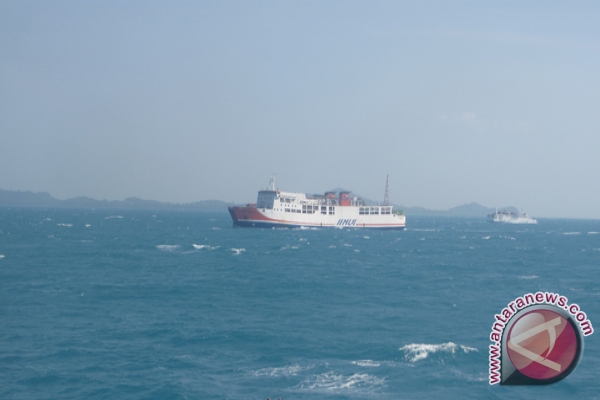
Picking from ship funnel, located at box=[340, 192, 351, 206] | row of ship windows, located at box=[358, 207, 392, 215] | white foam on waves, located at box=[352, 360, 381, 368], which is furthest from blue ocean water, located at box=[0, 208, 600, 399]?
row of ship windows, located at box=[358, 207, 392, 215]

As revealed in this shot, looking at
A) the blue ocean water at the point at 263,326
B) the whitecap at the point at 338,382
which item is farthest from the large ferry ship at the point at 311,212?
the whitecap at the point at 338,382

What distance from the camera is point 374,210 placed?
144m

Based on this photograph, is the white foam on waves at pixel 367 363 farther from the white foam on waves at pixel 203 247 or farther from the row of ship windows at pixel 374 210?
the row of ship windows at pixel 374 210

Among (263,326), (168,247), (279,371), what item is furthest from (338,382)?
(168,247)

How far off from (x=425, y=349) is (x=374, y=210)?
117 metres

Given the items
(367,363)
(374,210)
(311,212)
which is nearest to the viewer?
(367,363)

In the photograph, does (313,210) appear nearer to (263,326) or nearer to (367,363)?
(263,326)

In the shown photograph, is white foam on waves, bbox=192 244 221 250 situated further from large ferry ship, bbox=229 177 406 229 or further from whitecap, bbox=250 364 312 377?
whitecap, bbox=250 364 312 377

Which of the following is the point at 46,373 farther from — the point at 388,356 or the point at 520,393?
the point at 520,393

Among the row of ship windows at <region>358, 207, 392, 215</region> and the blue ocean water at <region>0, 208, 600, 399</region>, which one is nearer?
the blue ocean water at <region>0, 208, 600, 399</region>

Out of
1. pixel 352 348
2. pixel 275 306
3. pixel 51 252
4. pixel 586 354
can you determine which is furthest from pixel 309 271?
pixel 51 252

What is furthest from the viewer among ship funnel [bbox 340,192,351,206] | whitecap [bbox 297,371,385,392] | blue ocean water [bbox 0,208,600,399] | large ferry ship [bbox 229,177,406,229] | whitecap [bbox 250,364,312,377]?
ship funnel [bbox 340,192,351,206]

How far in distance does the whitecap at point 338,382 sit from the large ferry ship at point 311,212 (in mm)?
100875

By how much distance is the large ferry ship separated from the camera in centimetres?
12525
